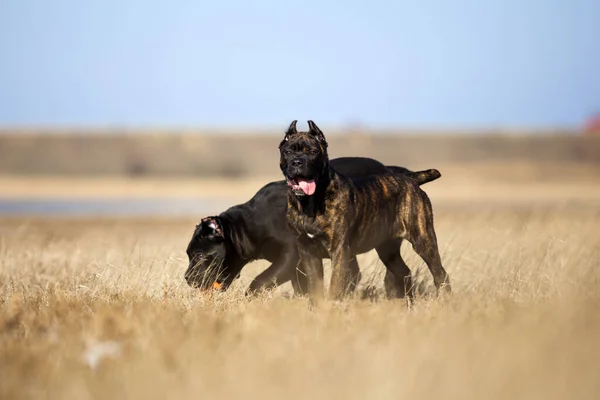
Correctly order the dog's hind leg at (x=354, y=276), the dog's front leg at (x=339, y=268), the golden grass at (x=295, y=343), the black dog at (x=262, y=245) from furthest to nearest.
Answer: the dog's hind leg at (x=354, y=276)
the black dog at (x=262, y=245)
the dog's front leg at (x=339, y=268)
the golden grass at (x=295, y=343)

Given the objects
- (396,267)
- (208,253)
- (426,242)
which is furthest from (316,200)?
(208,253)

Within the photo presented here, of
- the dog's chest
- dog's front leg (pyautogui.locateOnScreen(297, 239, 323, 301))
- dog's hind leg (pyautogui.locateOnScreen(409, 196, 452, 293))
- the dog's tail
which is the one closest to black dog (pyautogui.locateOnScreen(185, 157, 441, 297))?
the dog's tail

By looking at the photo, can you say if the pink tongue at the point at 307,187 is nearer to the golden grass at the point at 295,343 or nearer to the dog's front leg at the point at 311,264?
the dog's front leg at the point at 311,264

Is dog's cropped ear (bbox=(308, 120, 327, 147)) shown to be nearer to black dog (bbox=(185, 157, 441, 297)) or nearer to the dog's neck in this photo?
the dog's neck

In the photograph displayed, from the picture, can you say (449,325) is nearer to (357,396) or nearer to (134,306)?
(357,396)

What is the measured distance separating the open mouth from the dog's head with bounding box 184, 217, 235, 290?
5.44 feet

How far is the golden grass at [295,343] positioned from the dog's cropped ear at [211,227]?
638 mm

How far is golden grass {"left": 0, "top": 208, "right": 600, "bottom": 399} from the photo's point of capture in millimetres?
3988

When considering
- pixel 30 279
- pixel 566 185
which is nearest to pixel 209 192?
pixel 566 185

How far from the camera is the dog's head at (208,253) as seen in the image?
8.03 metres

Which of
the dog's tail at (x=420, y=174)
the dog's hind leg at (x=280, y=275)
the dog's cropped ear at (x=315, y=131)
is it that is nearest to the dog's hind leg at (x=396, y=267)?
the dog's tail at (x=420, y=174)

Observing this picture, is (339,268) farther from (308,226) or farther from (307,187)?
(307,187)

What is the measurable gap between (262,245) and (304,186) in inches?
75.0

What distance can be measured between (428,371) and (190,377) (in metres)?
1.23
